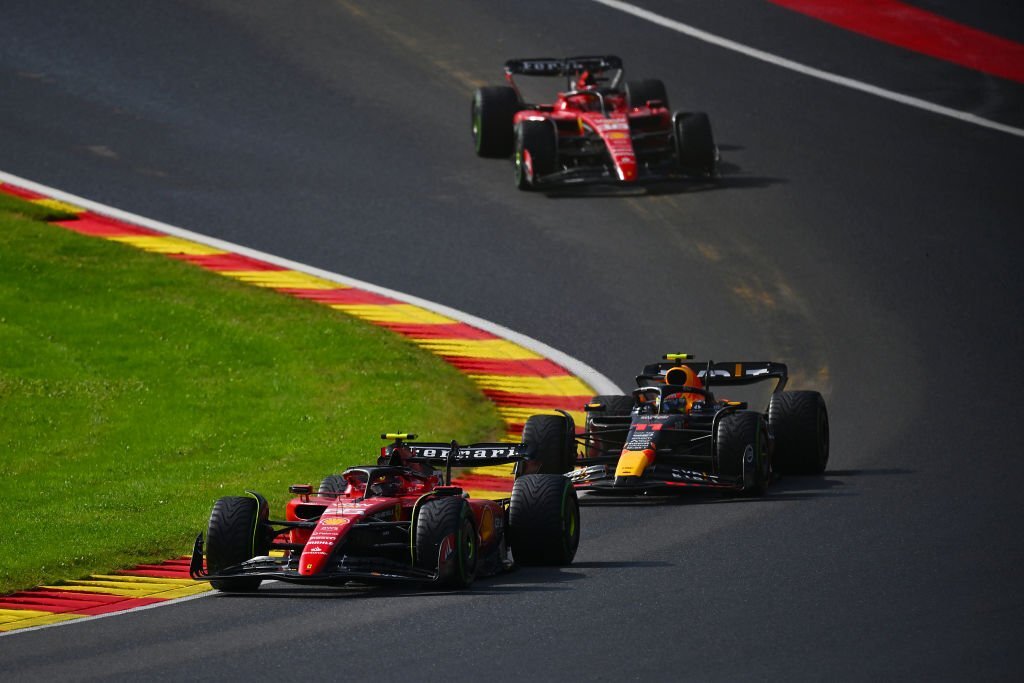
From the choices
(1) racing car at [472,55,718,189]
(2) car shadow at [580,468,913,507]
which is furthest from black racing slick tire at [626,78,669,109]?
(2) car shadow at [580,468,913,507]

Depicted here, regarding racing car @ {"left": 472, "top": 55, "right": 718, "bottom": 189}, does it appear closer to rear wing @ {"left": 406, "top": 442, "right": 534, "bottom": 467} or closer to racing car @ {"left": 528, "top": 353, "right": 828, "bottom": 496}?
racing car @ {"left": 528, "top": 353, "right": 828, "bottom": 496}

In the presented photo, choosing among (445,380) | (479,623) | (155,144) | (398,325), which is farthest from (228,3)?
(479,623)

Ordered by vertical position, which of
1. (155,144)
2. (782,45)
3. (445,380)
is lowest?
(445,380)

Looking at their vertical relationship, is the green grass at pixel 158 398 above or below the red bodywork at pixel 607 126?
below

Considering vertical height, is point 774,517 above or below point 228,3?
below

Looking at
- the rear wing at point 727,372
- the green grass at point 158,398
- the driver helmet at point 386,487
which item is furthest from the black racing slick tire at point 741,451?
the driver helmet at point 386,487

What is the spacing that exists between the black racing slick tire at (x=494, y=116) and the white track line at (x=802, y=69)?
19.8ft

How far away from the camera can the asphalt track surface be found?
11.7 m

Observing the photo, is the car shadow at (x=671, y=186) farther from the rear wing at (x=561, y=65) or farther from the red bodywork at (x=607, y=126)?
the rear wing at (x=561, y=65)

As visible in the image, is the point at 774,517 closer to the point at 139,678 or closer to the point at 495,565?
the point at 495,565

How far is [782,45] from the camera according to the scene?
115 feet

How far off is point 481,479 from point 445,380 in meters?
3.23

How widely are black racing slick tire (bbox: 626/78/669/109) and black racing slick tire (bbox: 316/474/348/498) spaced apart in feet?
53.8

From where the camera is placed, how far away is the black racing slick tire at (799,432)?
1812cm
